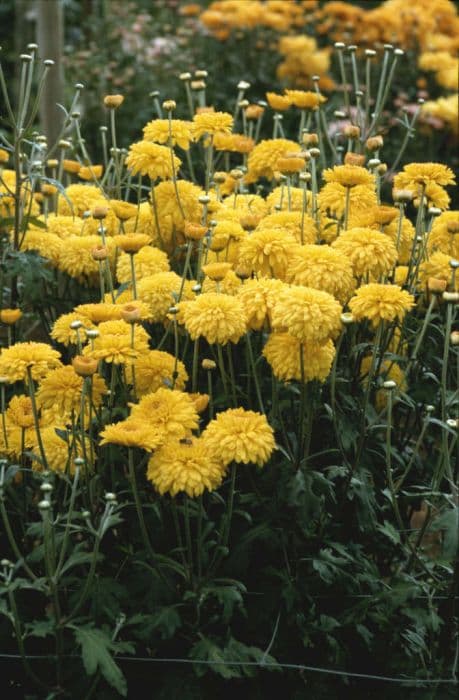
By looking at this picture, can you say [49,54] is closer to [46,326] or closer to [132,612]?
[46,326]

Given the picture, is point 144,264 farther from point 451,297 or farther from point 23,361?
point 451,297

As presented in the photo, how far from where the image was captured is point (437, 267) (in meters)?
2.66

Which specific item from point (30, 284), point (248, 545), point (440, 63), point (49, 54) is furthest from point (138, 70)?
point (248, 545)

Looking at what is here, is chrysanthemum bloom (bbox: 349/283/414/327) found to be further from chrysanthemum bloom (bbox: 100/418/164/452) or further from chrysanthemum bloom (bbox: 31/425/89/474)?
chrysanthemum bloom (bbox: 31/425/89/474)

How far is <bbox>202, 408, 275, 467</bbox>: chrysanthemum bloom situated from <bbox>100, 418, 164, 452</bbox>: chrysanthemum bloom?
106 mm

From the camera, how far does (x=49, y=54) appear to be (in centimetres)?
451

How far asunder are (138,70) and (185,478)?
5212 mm

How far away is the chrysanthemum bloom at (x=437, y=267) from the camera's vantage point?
8.70 ft

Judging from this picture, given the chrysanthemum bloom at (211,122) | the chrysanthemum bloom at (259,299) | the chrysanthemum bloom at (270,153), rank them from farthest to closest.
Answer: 1. the chrysanthemum bloom at (270,153)
2. the chrysanthemum bloom at (211,122)
3. the chrysanthemum bloom at (259,299)

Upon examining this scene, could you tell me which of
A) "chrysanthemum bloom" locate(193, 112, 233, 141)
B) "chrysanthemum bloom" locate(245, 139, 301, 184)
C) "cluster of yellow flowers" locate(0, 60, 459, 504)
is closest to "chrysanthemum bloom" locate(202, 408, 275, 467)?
"cluster of yellow flowers" locate(0, 60, 459, 504)

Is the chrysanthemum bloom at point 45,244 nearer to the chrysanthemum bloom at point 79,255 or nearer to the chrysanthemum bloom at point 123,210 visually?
the chrysanthemum bloom at point 79,255

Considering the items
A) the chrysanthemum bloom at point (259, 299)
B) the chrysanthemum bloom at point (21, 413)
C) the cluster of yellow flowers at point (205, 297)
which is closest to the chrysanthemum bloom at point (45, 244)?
the cluster of yellow flowers at point (205, 297)

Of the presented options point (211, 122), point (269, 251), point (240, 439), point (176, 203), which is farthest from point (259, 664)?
point (211, 122)

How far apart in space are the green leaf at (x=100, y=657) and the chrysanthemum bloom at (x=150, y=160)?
1.22 m
